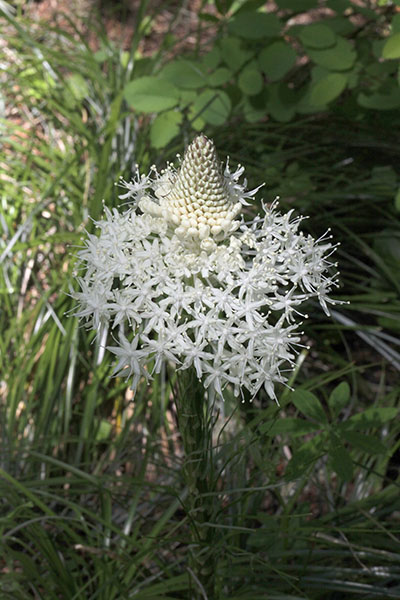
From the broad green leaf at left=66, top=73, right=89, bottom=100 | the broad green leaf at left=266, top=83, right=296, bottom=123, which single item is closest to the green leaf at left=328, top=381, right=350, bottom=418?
the broad green leaf at left=266, top=83, right=296, bottom=123

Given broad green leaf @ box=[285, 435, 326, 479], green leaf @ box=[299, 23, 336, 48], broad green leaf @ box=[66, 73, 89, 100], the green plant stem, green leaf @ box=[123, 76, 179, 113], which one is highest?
green leaf @ box=[299, 23, 336, 48]

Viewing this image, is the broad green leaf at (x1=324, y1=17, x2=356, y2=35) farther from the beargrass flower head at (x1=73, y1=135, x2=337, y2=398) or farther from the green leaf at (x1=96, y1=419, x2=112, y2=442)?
the green leaf at (x1=96, y1=419, x2=112, y2=442)

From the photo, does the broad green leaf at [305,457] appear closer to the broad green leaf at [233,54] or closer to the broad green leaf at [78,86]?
the broad green leaf at [233,54]

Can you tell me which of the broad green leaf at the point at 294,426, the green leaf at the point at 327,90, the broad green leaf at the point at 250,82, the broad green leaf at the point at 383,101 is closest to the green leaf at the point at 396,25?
the green leaf at the point at 327,90

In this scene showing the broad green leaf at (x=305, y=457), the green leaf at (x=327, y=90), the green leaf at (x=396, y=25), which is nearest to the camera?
the broad green leaf at (x=305, y=457)

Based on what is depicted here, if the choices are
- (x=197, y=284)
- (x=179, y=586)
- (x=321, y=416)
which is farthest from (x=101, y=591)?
(x=197, y=284)

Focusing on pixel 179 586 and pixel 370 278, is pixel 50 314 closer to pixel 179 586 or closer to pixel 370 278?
pixel 179 586
